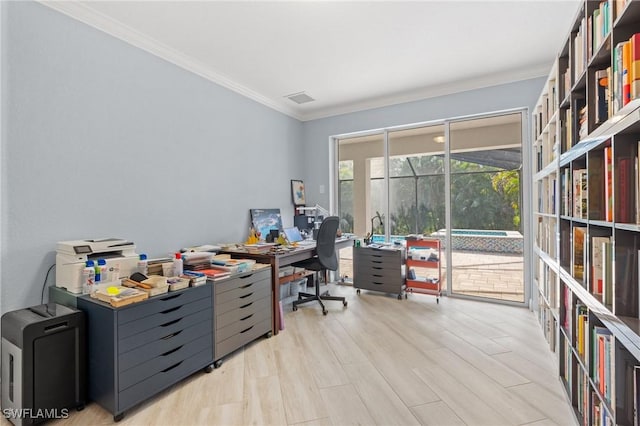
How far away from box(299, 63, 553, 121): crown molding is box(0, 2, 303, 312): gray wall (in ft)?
5.16

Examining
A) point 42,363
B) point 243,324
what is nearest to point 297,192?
point 243,324

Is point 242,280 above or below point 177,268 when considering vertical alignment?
below

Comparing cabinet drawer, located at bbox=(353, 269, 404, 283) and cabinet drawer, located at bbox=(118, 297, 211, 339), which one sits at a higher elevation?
cabinet drawer, located at bbox=(118, 297, 211, 339)

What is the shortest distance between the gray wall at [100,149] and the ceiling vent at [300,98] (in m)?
0.79

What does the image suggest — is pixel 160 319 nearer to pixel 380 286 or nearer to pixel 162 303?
pixel 162 303

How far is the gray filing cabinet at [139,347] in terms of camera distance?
1.68 meters

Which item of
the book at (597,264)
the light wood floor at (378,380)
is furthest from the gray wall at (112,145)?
the book at (597,264)

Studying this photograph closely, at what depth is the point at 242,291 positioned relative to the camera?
2.52 metres

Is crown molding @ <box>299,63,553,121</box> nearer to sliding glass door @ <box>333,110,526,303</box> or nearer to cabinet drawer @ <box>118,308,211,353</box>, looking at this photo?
→ sliding glass door @ <box>333,110,526,303</box>

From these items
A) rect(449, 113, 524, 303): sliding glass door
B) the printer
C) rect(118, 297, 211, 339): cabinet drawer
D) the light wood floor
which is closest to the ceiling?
rect(449, 113, 524, 303): sliding glass door

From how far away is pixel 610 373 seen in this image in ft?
4.06

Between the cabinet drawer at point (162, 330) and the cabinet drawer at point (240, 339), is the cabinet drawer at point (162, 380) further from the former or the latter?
the cabinet drawer at point (162, 330)

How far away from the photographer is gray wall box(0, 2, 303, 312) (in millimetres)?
1884

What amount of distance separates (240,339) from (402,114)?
3344 millimetres
